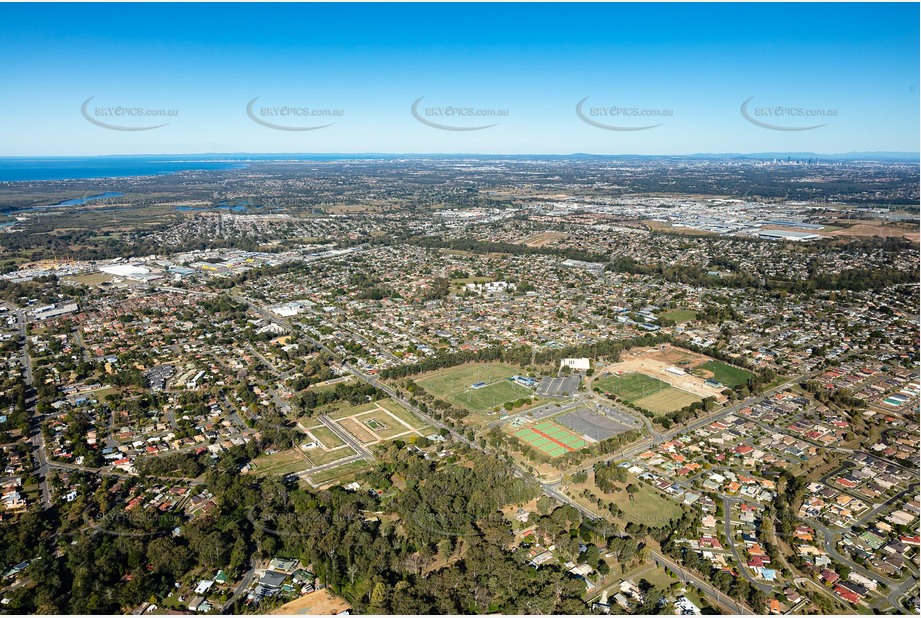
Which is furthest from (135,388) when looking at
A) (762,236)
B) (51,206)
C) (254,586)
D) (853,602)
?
(51,206)

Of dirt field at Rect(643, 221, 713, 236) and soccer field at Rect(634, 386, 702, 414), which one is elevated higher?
dirt field at Rect(643, 221, 713, 236)

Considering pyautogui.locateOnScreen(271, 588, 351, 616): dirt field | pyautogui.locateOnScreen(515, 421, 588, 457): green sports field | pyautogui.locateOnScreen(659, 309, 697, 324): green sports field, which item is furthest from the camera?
pyautogui.locateOnScreen(659, 309, 697, 324): green sports field

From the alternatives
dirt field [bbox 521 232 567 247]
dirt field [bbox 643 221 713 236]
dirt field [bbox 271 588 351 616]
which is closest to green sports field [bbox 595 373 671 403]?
dirt field [bbox 271 588 351 616]

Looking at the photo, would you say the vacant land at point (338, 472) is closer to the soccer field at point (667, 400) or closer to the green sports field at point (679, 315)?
the soccer field at point (667, 400)

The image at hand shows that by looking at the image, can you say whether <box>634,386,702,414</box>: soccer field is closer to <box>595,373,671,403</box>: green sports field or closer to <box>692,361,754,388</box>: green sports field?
<box>595,373,671,403</box>: green sports field

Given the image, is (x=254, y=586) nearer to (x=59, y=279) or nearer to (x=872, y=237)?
(x=59, y=279)

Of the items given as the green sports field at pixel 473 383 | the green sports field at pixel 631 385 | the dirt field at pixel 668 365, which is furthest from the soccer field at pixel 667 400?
the green sports field at pixel 473 383

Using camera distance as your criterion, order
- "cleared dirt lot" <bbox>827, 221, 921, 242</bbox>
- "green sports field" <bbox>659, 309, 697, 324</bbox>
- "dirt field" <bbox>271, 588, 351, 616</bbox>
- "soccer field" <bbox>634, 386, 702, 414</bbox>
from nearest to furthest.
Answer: "dirt field" <bbox>271, 588, 351, 616</bbox>
"soccer field" <bbox>634, 386, 702, 414</bbox>
"green sports field" <bbox>659, 309, 697, 324</bbox>
"cleared dirt lot" <bbox>827, 221, 921, 242</bbox>
